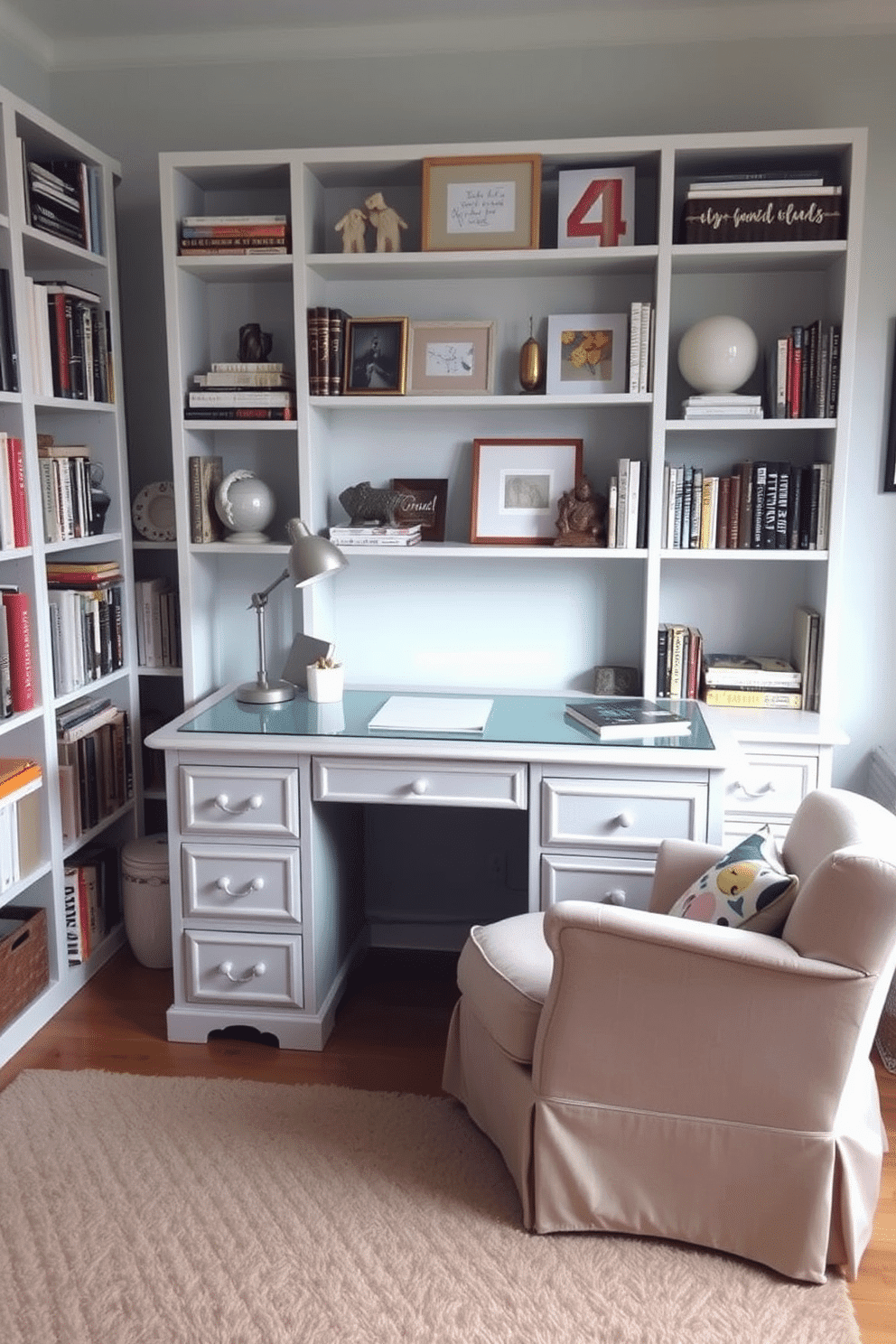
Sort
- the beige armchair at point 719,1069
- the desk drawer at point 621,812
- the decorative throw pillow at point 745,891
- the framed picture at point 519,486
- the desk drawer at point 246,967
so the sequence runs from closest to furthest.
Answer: the beige armchair at point 719,1069 → the decorative throw pillow at point 745,891 → the desk drawer at point 621,812 → the desk drawer at point 246,967 → the framed picture at point 519,486

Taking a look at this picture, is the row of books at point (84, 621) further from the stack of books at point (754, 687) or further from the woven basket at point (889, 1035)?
the woven basket at point (889, 1035)

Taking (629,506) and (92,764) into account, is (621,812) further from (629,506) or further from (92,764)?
(92,764)

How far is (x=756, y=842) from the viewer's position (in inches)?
85.9

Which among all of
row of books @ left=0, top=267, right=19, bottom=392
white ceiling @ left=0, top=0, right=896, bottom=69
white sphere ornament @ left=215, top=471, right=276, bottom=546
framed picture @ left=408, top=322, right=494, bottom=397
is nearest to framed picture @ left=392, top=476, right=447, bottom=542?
framed picture @ left=408, top=322, right=494, bottom=397

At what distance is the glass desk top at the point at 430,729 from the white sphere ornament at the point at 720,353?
829mm

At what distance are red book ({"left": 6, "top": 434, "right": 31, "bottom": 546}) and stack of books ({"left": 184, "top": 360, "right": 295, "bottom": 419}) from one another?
500 mm

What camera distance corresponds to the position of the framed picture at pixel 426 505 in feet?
10.2

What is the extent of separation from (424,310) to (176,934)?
1.78m

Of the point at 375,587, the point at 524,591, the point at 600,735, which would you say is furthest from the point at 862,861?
the point at 375,587

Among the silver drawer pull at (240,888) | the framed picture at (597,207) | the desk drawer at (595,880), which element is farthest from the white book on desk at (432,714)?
the framed picture at (597,207)

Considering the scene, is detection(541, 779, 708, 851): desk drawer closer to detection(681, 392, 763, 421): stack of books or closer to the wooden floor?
the wooden floor

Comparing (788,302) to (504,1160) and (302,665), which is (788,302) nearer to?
(302,665)

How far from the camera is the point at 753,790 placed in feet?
9.04

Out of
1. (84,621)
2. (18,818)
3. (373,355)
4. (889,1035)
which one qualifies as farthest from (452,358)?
(889,1035)
